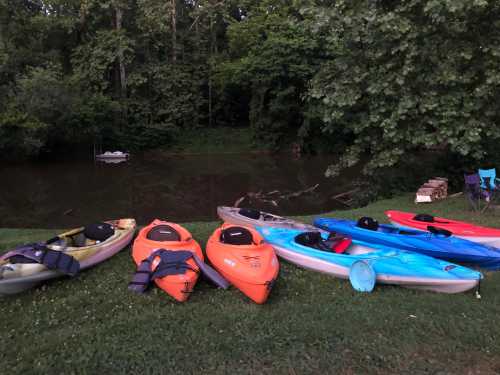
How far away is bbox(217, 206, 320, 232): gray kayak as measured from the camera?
6.42 meters

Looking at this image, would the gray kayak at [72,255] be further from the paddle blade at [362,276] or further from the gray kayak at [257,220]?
the paddle blade at [362,276]

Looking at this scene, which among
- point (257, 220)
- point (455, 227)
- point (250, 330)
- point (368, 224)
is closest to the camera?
point (250, 330)

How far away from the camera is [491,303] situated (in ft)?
13.5

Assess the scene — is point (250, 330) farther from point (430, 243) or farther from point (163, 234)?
point (430, 243)

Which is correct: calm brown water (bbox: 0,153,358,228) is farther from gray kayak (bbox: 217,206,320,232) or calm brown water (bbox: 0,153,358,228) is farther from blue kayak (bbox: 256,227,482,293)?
blue kayak (bbox: 256,227,482,293)

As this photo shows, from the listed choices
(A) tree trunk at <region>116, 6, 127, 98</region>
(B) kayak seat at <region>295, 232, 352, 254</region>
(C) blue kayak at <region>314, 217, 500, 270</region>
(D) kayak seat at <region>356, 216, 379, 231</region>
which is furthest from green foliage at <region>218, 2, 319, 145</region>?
(B) kayak seat at <region>295, 232, 352, 254</region>

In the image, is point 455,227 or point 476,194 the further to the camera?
point 476,194

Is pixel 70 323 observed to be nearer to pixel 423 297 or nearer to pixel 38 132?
pixel 423 297

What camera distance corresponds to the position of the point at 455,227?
6.18m

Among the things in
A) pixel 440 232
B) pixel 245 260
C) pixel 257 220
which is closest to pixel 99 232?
pixel 245 260

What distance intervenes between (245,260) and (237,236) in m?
0.52

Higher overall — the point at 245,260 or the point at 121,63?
the point at 121,63

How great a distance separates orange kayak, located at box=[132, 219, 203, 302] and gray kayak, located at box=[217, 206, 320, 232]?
158 centimetres

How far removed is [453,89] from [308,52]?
575 inches
